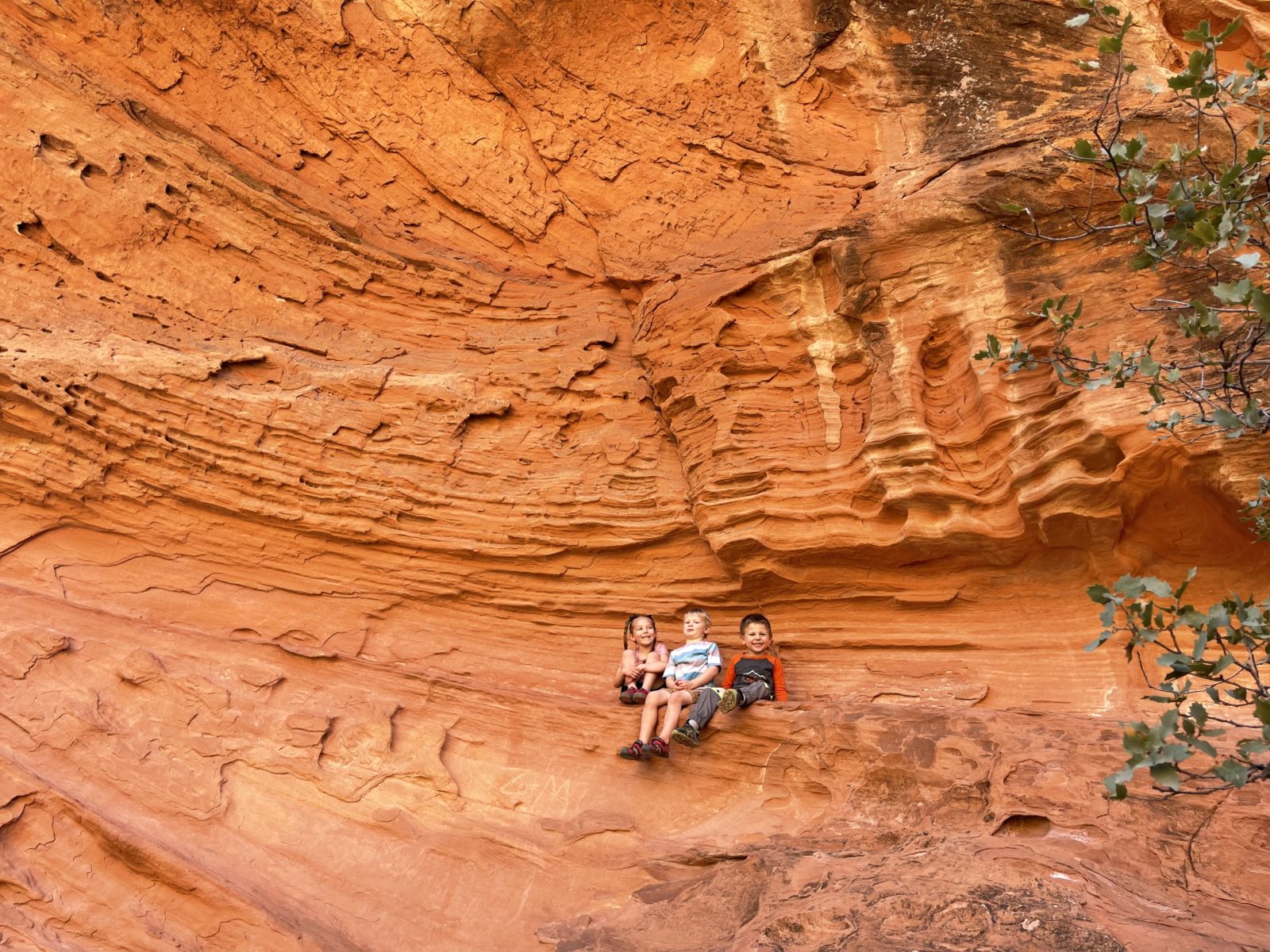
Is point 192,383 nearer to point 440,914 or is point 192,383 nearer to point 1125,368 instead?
point 440,914

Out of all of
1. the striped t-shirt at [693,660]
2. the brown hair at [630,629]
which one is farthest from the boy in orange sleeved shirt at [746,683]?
the brown hair at [630,629]

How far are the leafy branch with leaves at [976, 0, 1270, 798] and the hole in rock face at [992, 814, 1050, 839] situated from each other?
0.69 metres

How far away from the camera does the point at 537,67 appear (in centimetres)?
855

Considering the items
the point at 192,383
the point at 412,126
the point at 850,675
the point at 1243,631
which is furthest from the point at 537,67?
the point at 1243,631

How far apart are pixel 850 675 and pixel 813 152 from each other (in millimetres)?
3627

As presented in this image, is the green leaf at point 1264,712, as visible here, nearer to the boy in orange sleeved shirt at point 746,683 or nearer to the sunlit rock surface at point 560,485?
the sunlit rock surface at point 560,485

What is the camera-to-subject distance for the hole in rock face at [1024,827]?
530 centimetres

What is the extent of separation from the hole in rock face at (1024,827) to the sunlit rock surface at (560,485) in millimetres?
23

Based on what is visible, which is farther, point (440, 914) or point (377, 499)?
point (377, 499)

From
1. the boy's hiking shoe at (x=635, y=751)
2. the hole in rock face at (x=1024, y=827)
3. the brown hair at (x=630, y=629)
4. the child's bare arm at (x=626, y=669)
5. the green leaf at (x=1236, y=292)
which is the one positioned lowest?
the hole in rock face at (x=1024, y=827)

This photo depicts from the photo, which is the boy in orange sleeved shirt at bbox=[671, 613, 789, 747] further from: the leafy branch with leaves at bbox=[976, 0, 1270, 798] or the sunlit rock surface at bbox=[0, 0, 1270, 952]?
the leafy branch with leaves at bbox=[976, 0, 1270, 798]

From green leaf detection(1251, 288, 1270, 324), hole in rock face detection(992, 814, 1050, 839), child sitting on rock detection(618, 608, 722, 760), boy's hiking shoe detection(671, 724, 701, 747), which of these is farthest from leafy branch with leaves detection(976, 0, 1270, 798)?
child sitting on rock detection(618, 608, 722, 760)

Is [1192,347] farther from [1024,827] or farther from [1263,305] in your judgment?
[1024,827]

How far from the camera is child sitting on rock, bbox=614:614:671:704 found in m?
6.63
